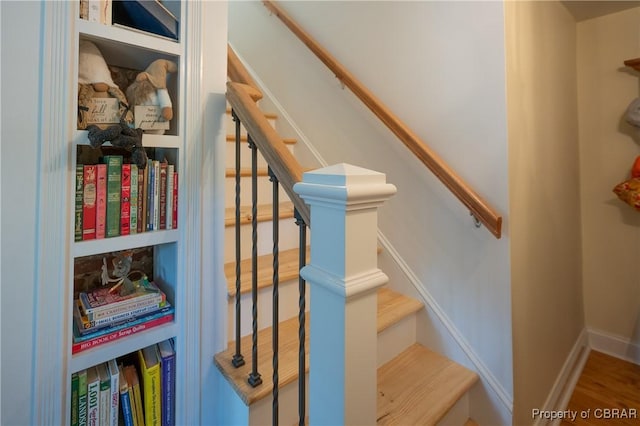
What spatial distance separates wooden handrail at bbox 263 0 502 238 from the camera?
1278mm

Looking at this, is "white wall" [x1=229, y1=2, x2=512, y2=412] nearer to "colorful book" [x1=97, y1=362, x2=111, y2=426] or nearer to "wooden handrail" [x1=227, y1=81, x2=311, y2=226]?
"wooden handrail" [x1=227, y1=81, x2=311, y2=226]

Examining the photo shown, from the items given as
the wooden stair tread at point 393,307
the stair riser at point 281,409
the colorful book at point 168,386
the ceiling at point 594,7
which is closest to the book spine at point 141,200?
the colorful book at point 168,386

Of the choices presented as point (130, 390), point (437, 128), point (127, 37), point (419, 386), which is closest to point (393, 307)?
point (419, 386)

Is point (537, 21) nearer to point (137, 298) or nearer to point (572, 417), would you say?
point (572, 417)

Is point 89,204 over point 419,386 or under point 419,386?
over

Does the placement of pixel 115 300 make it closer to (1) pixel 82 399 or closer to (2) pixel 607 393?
(1) pixel 82 399

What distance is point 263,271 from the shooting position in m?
1.37

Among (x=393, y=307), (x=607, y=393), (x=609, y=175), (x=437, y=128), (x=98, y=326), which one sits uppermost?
(x=437, y=128)

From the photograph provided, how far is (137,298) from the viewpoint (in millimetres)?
1015

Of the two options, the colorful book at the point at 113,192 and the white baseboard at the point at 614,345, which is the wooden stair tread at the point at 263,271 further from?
the white baseboard at the point at 614,345

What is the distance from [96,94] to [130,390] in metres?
0.87

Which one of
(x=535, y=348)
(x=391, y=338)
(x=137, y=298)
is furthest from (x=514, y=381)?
(x=137, y=298)

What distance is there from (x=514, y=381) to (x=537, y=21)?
168 centimetres

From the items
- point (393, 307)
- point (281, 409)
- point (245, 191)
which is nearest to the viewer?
point (281, 409)
